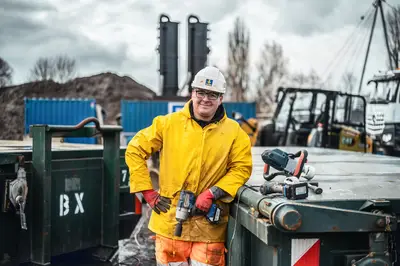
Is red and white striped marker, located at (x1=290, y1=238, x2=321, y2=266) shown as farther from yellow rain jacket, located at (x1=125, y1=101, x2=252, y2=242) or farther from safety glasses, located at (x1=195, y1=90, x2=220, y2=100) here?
safety glasses, located at (x1=195, y1=90, x2=220, y2=100)

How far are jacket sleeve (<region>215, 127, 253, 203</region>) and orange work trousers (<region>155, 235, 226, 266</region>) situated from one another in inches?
14.2

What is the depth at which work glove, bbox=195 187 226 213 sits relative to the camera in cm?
304

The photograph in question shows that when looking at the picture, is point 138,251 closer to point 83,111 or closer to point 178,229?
point 178,229

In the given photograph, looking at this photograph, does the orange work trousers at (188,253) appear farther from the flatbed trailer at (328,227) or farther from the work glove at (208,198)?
the flatbed trailer at (328,227)

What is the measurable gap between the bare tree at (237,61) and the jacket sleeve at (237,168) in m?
34.5

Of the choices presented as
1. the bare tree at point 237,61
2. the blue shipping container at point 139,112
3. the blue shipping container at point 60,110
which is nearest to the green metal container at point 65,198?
the blue shipping container at point 139,112

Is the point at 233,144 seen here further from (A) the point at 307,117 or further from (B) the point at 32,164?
(A) the point at 307,117

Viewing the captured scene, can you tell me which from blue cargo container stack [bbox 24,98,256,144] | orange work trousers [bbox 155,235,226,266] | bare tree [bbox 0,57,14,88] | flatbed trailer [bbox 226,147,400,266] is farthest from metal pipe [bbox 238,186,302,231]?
bare tree [bbox 0,57,14,88]

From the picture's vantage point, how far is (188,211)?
3031 millimetres

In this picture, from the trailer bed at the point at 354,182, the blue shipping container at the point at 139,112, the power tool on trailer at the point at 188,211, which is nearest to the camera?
the trailer bed at the point at 354,182

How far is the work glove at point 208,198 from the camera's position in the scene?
9.98 feet

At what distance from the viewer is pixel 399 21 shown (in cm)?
2500

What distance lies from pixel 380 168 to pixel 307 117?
8736 mm

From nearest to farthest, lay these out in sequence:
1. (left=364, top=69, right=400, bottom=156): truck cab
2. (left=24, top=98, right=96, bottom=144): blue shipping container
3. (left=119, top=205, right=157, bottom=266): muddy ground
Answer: (left=119, top=205, right=157, bottom=266): muddy ground → (left=364, top=69, right=400, bottom=156): truck cab → (left=24, top=98, right=96, bottom=144): blue shipping container
